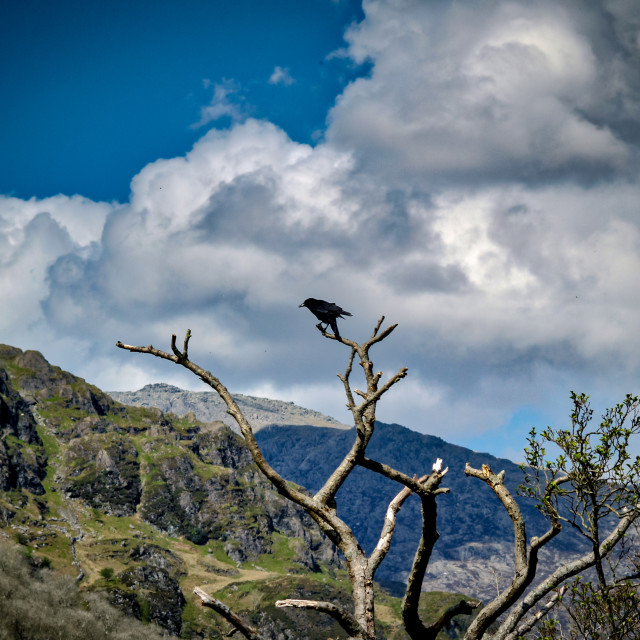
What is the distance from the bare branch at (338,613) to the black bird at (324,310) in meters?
8.48

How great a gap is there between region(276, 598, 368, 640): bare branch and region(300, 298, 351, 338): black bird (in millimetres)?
8479

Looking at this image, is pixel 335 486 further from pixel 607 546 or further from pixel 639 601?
pixel 639 601

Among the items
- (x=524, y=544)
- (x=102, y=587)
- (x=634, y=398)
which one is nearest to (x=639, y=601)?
(x=634, y=398)

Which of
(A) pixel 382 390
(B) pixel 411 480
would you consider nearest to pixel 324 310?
(A) pixel 382 390

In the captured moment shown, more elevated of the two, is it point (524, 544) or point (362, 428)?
point (362, 428)

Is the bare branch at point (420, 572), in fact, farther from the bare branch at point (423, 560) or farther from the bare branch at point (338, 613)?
the bare branch at point (338, 613)

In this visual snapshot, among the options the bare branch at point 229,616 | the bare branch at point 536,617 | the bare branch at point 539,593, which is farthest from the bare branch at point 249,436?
the bare branch at point 536,617

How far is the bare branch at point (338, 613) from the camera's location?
30.0 ft

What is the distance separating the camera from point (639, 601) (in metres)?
18.9

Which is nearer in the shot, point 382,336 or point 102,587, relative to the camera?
point 382,336

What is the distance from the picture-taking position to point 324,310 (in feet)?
57.4

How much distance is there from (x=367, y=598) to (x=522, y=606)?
3299 millimetres

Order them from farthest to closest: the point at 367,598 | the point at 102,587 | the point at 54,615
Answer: the point at 102,587 < the point at 54,615 < the point at 367,598

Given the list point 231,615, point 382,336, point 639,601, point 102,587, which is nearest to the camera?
point 231,615
